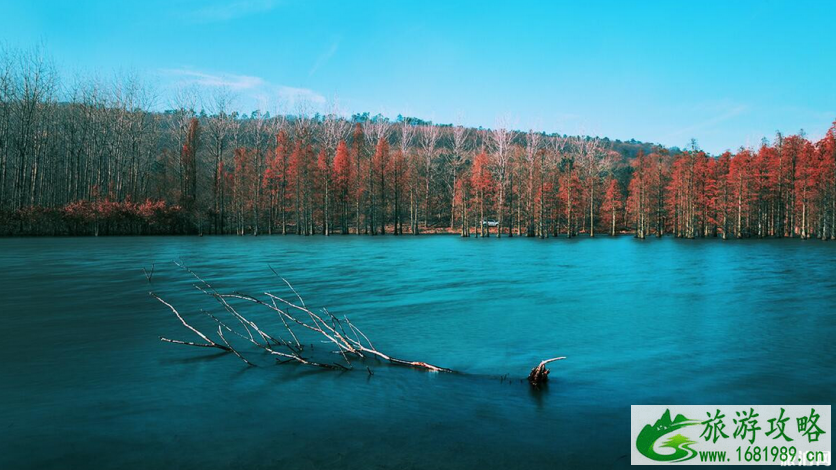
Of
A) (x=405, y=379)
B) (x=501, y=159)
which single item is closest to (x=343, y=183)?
(x=501, y=159)

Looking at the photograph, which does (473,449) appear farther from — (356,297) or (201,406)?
(356,297)

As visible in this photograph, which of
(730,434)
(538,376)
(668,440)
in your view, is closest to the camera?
(668,440)

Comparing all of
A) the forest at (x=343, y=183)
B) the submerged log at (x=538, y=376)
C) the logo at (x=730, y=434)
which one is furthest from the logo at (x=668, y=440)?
the forest at (x=343, y=183)

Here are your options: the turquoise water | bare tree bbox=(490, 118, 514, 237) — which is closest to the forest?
bare tree bbox=(490, 118, 514, 237)

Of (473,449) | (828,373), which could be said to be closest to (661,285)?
(828,373)

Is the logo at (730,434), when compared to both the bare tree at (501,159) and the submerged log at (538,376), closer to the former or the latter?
the submerged log at (538,376)

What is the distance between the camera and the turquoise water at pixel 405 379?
4.80 m

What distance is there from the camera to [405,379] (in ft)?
23.0

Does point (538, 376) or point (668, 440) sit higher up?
point (538, 376)

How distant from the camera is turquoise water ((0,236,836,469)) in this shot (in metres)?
4.80

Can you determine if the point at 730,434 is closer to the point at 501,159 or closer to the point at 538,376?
the point at 538,376

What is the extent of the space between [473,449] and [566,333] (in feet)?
21.0

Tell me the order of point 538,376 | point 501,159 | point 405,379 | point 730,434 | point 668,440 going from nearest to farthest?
1. point 668,440
2. point 730,434
3. point 538,376
4. point 405,379
5. point 501,159

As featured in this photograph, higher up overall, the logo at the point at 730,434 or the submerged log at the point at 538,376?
the submerged log at the point at 538,376
